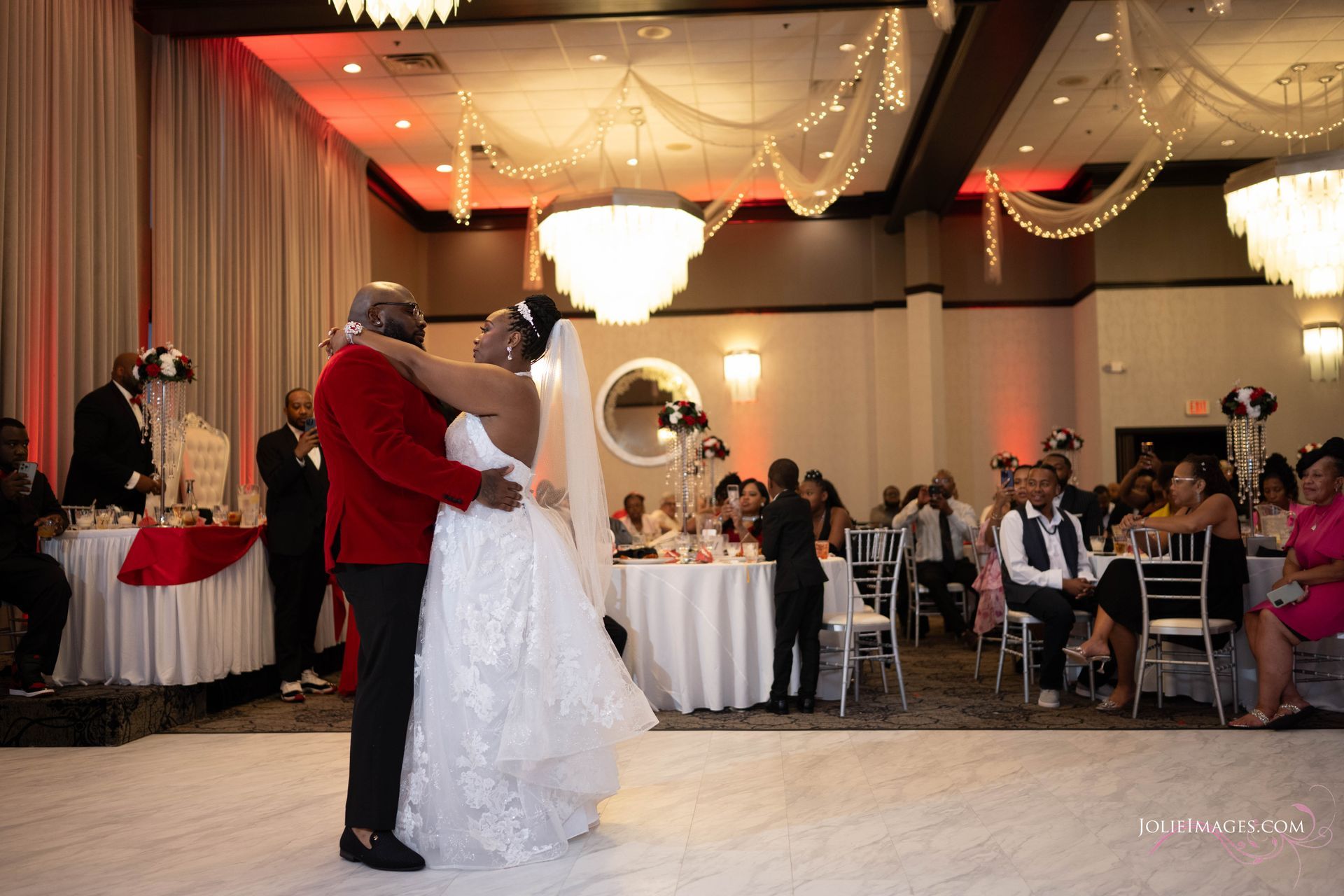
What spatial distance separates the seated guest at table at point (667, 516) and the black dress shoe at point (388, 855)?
703 centimetres

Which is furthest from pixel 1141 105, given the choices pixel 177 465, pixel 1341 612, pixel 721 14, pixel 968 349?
pixel 177 465

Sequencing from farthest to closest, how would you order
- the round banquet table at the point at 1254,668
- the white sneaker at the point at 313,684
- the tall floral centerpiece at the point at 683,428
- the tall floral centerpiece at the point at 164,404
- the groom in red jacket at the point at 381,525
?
the tall floral centerpiece at the point at 683,428, the white sneaker at the point at 313,684, the tall floral centerpiece at the point at 164,404, the round banquet table at the point at 1254,668, the groom in red jacket at the point at 381,525

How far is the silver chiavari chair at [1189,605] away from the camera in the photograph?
5.42 meters

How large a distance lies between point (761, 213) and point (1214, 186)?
4.95 meters

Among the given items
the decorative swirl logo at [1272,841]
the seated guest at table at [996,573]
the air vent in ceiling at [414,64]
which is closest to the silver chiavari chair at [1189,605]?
the seated guest at table at [996,573]

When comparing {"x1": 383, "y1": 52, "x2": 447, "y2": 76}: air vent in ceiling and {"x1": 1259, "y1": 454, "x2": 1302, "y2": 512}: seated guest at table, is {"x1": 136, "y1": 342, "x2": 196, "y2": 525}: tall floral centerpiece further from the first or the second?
{"x1": 1259, "y1": 454, "x2": 1302, "y2": 512}: seated guest at table

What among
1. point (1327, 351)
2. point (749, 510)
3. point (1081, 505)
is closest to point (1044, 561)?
point (1081, 505)

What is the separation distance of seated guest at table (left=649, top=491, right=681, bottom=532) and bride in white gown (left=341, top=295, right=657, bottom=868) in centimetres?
676

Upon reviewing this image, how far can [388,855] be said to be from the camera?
10.5 feet

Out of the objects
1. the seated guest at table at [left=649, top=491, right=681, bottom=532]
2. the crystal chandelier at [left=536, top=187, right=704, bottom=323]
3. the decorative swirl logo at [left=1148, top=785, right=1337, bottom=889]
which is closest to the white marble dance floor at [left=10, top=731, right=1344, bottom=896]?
the decorative swirl logo at [left=1148, top=785, right=1337, bottom=889]

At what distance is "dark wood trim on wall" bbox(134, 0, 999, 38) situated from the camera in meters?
7.34

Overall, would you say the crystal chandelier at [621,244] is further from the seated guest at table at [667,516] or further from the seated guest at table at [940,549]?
the seated guest at table at [940,549]

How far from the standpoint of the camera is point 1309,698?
573cm

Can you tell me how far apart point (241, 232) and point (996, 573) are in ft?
20.6
